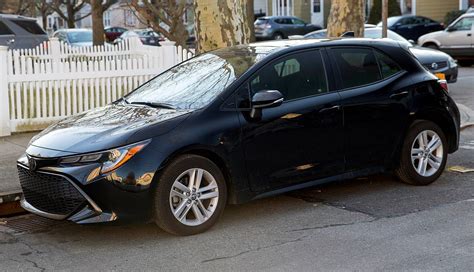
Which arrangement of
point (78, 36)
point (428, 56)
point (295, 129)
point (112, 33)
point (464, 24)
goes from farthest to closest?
point (112, 33) → point (78, 36) → point (464, 24) → point (428, 56) → point (295, 129)

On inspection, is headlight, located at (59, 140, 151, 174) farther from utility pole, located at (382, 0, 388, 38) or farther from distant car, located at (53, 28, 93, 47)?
distant car, located at (53, 28, 93, 47)

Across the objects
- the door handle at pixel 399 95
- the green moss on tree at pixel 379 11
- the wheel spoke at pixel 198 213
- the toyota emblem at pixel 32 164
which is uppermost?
the green moss on tree at pixel 379 11

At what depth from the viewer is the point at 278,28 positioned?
1395 inches

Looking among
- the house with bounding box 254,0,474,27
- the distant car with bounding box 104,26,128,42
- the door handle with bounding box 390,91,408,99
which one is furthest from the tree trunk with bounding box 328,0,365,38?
the distant car with bounding box 104,26,128,42

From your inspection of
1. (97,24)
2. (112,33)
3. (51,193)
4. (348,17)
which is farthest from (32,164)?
(112,33)

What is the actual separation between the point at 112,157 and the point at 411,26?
87.5 feet

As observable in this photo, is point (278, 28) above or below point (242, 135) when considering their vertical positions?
above

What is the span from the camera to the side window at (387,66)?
7391mm

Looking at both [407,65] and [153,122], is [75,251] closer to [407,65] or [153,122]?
[153,122]

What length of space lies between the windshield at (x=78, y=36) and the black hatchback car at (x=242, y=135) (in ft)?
66.9

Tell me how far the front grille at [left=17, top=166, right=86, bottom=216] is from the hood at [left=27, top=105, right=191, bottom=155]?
10.1 inches

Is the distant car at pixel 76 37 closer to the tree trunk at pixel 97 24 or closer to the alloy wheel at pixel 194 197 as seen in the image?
the tree trunk at pixel 97 24

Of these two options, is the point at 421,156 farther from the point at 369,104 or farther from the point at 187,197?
the point at 187,197

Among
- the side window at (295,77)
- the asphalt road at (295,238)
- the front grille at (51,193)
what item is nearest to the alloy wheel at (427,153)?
the asphalt road at (295,238)
